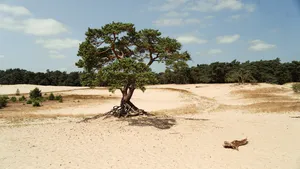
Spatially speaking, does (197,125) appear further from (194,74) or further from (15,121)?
(194,74)

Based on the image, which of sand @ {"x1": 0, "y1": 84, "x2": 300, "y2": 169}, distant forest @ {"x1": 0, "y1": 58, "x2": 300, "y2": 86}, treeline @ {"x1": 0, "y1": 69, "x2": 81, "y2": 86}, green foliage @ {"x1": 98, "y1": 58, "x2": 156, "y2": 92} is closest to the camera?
sand @ {"x1": 0, "y1": 84, "x2": 300, "y2": 169}

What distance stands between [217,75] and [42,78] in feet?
198

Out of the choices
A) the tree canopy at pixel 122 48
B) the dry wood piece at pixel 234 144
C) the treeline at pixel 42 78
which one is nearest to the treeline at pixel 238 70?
the treeline at pixel 42 78

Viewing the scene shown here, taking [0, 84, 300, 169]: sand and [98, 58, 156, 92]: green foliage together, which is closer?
[0, 84, 300, 169]: sand

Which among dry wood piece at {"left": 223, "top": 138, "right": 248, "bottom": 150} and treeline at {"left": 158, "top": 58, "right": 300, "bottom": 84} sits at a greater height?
treeline at {"left": 158, "top": 58, "right": 300, "bottom": 84}

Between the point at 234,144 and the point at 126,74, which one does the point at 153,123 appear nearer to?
the point at 126,74

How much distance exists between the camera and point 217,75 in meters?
81.0

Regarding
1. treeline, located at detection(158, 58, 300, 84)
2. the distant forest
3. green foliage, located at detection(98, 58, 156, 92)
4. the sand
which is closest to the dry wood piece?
the sand

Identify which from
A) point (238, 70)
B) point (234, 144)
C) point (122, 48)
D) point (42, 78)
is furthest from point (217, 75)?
point (234, 144)

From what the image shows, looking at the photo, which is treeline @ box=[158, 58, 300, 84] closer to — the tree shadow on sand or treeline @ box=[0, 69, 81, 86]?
treeline @ box=[0, 69, 81, 86]

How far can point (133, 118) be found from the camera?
17859 millimetres

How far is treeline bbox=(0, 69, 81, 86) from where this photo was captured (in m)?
89.8

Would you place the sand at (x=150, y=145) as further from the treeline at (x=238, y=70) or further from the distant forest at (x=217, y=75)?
the treeline at (x=238, y=70)

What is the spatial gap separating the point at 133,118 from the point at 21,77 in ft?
278
